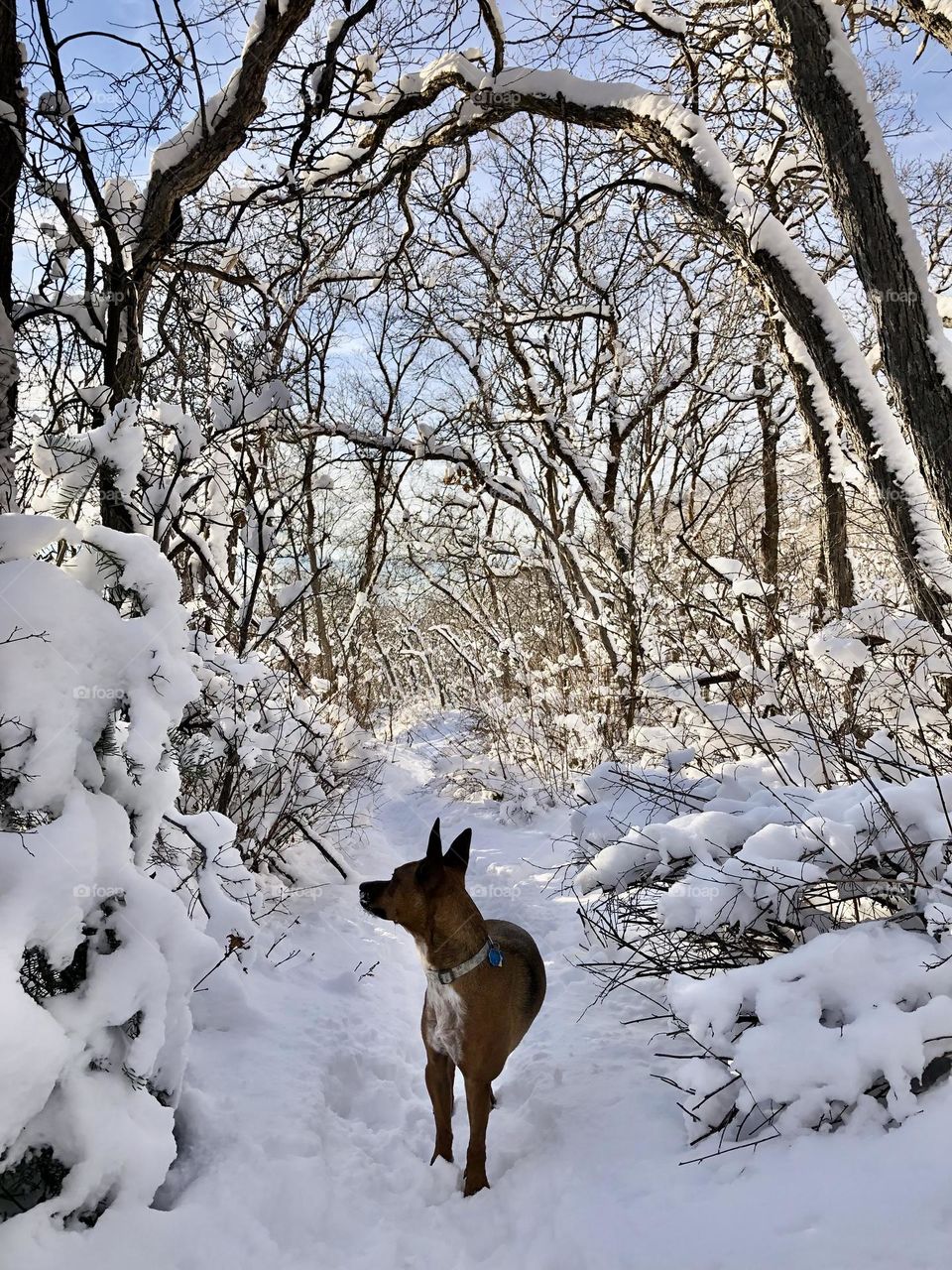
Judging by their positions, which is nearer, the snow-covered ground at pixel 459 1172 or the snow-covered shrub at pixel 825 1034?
the snow-covered ground at pixel 459 1172

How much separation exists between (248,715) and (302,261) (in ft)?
12.0

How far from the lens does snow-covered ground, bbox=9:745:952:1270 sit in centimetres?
177

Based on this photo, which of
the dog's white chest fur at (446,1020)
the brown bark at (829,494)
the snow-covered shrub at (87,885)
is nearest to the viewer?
the snow-covered shrub at (87,885)

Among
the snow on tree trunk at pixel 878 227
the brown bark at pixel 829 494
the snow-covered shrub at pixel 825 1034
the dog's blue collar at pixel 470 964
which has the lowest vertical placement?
the dog's blue collar at pixel 470 964

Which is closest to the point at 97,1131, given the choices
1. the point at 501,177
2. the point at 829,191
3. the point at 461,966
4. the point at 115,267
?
the point at 461,966

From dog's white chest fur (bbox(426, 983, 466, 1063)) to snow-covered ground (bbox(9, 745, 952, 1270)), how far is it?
458 millimetres

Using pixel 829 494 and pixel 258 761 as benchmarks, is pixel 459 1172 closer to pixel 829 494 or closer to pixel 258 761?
pixel 258 761

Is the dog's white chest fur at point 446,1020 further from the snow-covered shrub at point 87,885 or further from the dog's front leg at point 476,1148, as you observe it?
the snow-covered shrub at point 87,885

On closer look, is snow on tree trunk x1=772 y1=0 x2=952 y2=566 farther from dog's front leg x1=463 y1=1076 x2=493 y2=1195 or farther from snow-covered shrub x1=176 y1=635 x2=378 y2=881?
snow-covered shrub x1=176 y1=635 x2=378 y2=881

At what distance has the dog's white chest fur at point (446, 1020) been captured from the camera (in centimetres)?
270

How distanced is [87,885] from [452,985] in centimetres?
Answer: 135

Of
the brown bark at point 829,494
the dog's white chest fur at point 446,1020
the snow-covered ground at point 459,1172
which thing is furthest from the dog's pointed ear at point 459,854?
the brown bark at point 829,494

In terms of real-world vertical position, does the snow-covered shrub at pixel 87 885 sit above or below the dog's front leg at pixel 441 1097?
above

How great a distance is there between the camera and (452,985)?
2.71 metres
